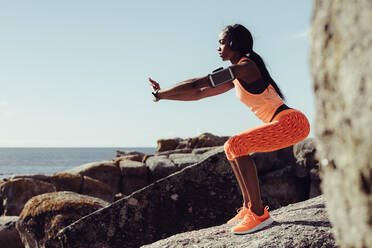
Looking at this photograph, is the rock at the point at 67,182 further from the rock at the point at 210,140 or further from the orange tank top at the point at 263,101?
the rock at the point at 210,140

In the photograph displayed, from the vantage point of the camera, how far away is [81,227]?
17.5 feet

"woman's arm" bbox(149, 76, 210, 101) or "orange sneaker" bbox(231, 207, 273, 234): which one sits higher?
"woman's arm" bbox(149, 76, 210, 101)

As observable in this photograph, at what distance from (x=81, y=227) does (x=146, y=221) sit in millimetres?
822

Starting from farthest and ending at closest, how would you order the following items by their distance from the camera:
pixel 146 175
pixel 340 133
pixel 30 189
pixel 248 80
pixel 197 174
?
pixel 146 175 → pixel 30 189 → pixel 197 174 → pixel 248 80 → pixel 340 133

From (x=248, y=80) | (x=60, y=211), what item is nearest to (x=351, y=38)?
(x=248, y=80)

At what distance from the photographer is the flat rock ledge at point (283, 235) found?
3.67 metres

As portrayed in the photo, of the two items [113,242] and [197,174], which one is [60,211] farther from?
[197,174]

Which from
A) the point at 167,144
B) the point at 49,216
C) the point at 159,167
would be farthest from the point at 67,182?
the point at 167,144

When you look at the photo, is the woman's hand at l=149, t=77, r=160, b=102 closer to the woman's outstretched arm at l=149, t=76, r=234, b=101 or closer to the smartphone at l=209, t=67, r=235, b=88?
the woman's outstretched arm at l=149, t=76, r=234, b=101

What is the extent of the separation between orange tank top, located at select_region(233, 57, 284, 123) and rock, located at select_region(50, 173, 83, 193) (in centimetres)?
1270

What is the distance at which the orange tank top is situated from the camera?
411 cm

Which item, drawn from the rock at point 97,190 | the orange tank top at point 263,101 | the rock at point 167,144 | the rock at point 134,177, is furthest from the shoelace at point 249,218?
the rock at point 167,144

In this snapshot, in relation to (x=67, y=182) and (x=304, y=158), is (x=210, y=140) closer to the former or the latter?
(x=67, y=182)

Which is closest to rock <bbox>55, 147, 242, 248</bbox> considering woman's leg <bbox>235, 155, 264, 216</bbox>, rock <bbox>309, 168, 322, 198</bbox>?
woman's leg <bbox>235, 155, 264, 216</bbox>
